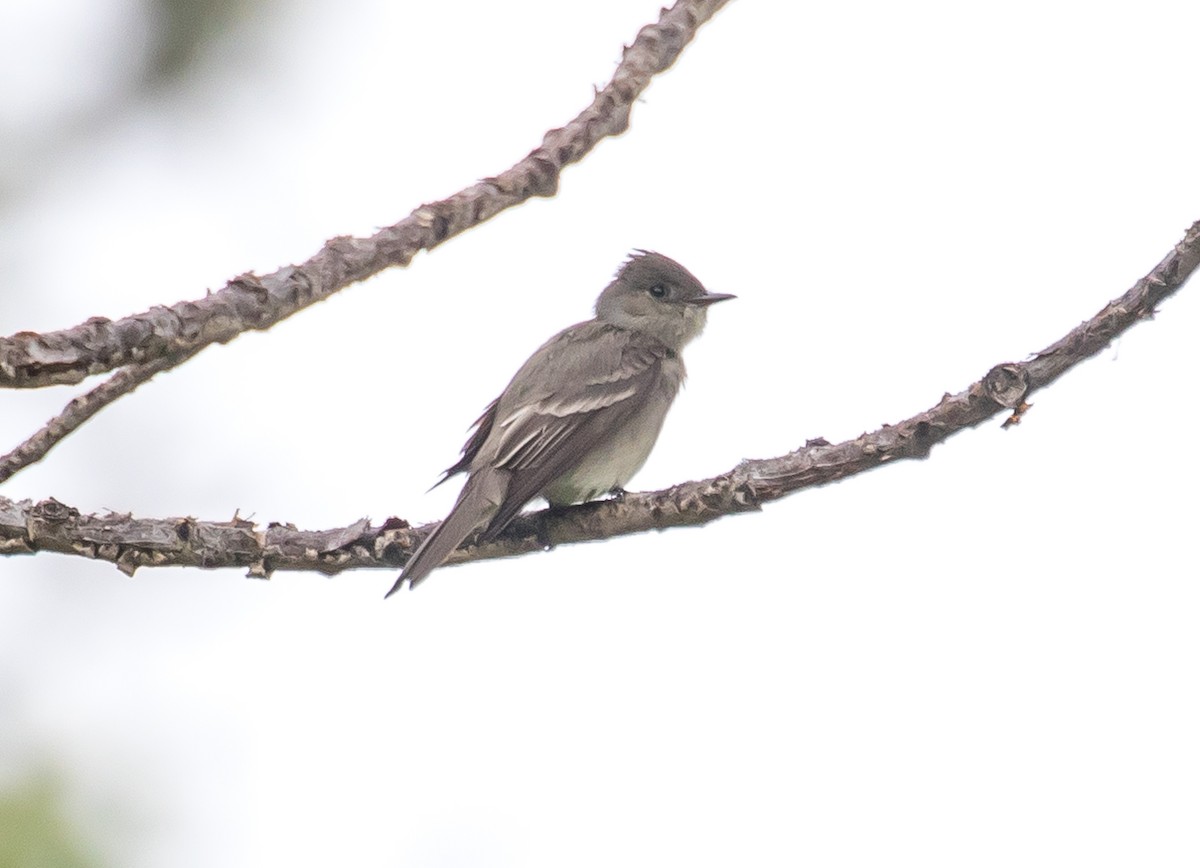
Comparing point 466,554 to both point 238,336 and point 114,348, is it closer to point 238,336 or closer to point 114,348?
point 238,336

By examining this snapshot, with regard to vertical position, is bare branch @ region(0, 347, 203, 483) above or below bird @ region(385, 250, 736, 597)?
below

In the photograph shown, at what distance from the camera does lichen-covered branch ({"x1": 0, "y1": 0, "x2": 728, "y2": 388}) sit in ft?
8.30

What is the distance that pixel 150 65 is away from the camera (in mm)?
3135

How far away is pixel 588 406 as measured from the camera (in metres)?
5.48

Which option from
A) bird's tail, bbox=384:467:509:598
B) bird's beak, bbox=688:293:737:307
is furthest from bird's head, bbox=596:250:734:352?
bird's tail, bbox=384:467:509:598

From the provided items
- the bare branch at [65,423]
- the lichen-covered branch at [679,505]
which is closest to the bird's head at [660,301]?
the lichen-covered branch at [679,505]

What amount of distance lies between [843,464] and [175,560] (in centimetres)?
167

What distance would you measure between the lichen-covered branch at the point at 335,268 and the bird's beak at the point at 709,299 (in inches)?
95.1

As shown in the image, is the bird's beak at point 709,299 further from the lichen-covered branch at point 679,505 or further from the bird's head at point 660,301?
the lichen-covered branch at point 679,505

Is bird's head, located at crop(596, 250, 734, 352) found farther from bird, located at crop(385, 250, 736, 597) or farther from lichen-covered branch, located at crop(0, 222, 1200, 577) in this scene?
lichen-covered branch, located at crop(0, 222, 1200, 577)

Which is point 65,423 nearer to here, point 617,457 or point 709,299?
point 617,457

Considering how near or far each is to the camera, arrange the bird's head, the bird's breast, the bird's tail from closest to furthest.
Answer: the bird's tail
the bird's breast
the bird's head

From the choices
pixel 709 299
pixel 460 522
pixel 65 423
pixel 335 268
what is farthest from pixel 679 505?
pixel 709 299

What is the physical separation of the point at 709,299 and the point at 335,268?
3.43 meters
